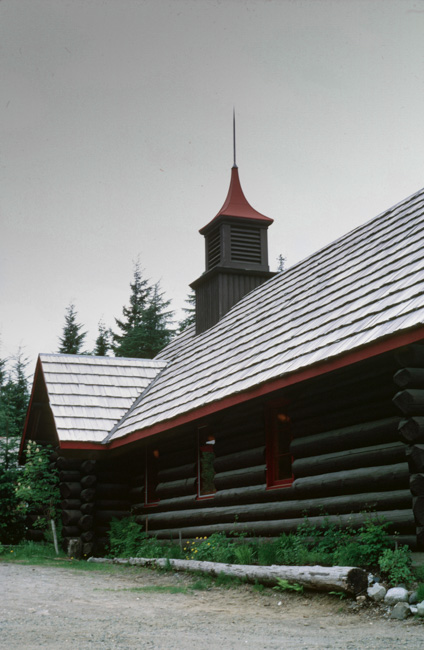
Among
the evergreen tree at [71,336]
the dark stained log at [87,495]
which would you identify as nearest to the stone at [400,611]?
the dark stained log at [87,495]

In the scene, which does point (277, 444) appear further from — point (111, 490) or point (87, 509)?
point (111, 490)

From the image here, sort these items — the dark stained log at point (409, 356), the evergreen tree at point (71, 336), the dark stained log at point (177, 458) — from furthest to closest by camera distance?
the evergreen tree at point (71, 336)
the dark stained log at point (177, 458)
the dark stained log at point (409, 356)

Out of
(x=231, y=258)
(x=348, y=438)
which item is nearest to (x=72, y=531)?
(x=231, y=258)

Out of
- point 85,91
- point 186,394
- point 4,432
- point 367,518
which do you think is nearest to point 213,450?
point 186,394

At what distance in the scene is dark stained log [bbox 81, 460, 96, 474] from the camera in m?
16.8

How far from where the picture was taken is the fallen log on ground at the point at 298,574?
819cm

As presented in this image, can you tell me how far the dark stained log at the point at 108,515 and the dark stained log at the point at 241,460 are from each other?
4.38m

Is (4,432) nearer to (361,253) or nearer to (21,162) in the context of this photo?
(21,162)

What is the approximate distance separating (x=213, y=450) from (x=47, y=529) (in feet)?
22.8

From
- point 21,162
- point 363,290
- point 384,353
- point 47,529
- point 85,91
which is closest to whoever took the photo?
point 384,353

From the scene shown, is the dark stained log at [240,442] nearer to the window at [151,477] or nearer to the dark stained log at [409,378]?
the window at [151,477]

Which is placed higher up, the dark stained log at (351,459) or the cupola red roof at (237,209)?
the cupola red roof at (237,209)

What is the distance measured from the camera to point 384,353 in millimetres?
9016

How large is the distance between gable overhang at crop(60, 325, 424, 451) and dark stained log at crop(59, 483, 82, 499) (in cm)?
118
